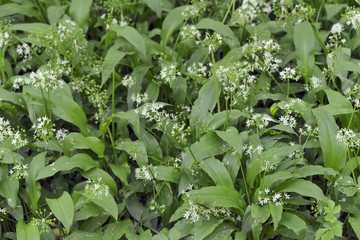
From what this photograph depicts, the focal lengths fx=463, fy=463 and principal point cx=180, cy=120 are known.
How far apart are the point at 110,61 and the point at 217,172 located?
1782mm

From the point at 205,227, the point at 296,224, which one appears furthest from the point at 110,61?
the point at 296,224

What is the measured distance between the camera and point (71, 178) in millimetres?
4871

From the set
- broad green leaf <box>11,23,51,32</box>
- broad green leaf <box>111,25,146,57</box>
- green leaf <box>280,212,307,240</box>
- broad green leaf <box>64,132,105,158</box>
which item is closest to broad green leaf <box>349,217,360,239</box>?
green leaf <box>280,212,307,240</box>

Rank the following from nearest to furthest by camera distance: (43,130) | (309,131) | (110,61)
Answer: (43,130) → (309,131) → (110,61)

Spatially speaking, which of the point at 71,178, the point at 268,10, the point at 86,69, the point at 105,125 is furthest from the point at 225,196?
the point at 268,10

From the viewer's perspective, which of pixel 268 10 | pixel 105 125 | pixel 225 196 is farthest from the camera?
pixel 268 10

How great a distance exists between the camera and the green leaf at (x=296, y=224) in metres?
3.69

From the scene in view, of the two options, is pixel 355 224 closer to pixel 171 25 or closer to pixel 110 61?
pixel 110 61

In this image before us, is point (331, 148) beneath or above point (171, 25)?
beneath

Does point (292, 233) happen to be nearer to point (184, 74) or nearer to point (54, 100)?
point (184, 74)

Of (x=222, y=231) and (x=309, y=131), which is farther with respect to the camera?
(x=309, y=131)

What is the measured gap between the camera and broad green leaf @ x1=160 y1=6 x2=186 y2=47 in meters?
5.48

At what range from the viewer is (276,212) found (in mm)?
3670

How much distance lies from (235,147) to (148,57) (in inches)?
73.5
